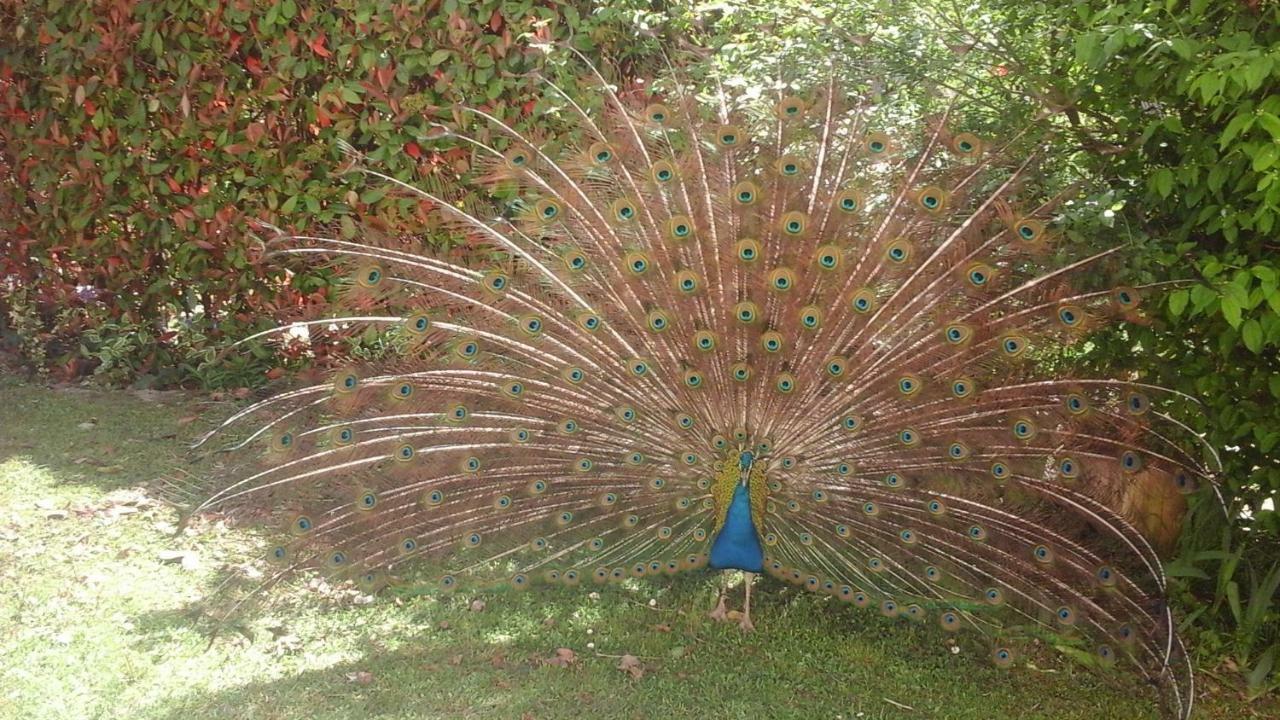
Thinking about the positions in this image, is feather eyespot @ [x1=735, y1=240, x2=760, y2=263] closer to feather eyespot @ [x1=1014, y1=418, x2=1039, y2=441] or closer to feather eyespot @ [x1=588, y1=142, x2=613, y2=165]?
feather eyespot @ [x1=588, y1=142, x2=613, y2=165]

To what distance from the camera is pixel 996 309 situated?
12.9 ft

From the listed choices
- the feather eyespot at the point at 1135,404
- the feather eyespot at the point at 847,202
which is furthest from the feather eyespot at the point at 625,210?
the feather eyespot at the point at 1135,404

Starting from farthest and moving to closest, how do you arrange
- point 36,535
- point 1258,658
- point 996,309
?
point 36,535 → point 1258,658 → point 996,309

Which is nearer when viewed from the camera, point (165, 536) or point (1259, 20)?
point (1259, 20)

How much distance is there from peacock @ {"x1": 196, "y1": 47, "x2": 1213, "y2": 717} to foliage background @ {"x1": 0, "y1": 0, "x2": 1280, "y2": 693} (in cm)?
26

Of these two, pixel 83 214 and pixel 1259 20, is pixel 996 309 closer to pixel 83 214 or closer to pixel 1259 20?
pixel 1259 20

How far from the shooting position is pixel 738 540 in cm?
418

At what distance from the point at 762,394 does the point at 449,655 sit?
1675 millimetres

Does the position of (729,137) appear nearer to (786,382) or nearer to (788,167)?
(788,167)

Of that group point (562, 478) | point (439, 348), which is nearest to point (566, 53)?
point (439, 348)

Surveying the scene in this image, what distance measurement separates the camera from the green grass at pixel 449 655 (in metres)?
3.97

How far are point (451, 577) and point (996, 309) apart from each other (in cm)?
237

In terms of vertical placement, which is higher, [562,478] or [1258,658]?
[562,478]

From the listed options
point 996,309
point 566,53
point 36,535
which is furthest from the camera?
point 566,53
